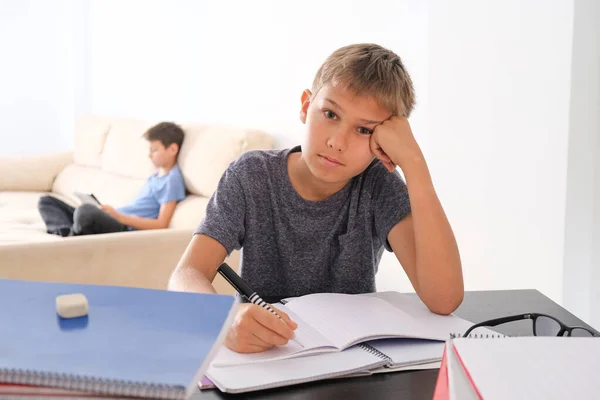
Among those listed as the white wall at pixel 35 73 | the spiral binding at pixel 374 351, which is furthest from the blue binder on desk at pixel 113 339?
the white wall at pixel 35 73

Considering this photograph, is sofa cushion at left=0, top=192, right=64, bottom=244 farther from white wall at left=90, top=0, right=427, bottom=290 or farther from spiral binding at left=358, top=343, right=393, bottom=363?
spiral binding at left=358, top=343, right=393, bottom=363

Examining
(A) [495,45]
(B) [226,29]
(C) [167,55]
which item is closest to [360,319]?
(A) [495,45]

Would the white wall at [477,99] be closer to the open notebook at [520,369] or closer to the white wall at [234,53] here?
the white wall at [234,53]

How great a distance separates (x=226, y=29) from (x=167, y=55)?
2.53ft

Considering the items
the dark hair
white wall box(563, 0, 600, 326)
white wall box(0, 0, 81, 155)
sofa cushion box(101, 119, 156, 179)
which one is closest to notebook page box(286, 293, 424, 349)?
white wall box(563, 0, 600, 326)

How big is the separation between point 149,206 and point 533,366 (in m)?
2.84

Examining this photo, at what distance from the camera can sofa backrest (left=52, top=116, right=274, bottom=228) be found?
123 inches

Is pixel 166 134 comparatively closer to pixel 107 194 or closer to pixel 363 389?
pixel 107 194

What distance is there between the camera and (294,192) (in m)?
1.44

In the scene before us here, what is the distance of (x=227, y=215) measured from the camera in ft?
4.48

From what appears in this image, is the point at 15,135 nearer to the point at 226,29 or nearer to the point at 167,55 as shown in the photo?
the point at 167,55

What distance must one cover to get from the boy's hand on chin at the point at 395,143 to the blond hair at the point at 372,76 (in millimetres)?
35

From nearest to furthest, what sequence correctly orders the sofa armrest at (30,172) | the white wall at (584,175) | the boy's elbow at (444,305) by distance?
the boy's elbow at (444,305) → the white wall at (584,175) → the sofa armrest at (30,172)

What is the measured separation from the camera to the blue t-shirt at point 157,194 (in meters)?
3.22
